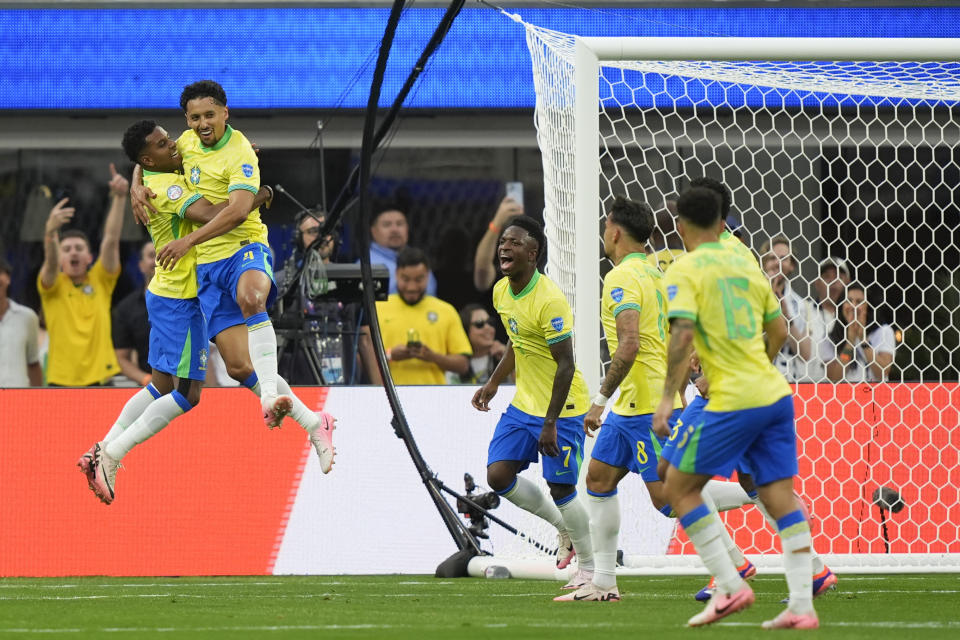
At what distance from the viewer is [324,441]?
8.86 m

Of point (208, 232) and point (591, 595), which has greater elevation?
point (208, 232)

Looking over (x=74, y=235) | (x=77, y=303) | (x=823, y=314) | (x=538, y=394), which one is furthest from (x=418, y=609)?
(x=74, y=235)

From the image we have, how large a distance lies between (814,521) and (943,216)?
2.53 meters

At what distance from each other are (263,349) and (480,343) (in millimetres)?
4074

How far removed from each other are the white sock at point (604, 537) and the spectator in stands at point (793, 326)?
10.4 feet

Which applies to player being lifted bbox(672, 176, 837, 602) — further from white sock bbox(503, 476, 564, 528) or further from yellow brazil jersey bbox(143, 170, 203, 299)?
yellow brazil jersey bbox(143, 170, 203, 299)

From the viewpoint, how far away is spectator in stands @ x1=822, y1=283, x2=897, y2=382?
1093 cm

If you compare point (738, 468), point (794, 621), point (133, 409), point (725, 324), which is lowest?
point (794, 621)

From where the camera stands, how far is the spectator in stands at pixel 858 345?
10930mm

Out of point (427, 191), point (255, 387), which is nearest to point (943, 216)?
point (427, 191)

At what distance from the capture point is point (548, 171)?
1026 centimetres

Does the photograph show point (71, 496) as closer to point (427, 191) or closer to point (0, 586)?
point (0, 586)

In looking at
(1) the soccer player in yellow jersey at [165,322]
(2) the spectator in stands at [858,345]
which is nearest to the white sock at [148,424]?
(1) the soccer player in yellow jersey at [165,322]

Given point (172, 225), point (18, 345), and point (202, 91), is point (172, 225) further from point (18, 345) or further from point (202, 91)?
point (18, 345)
